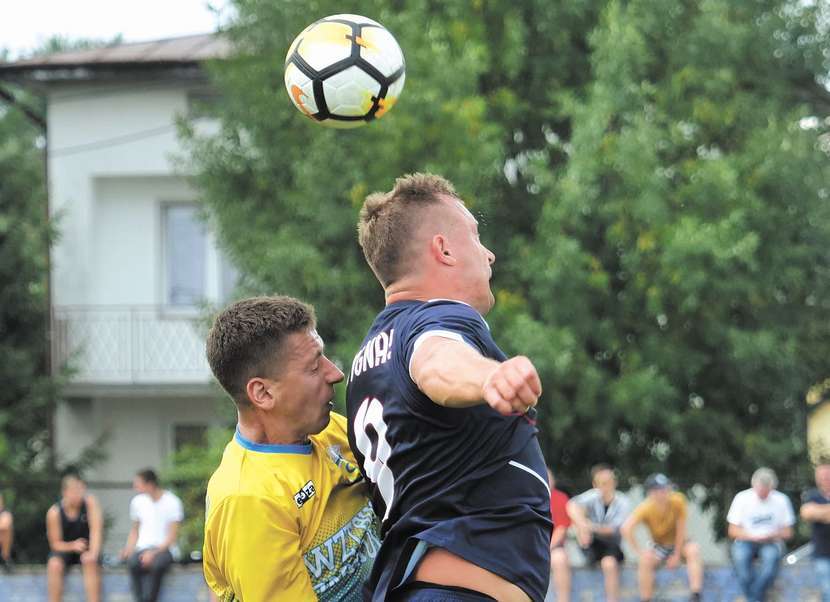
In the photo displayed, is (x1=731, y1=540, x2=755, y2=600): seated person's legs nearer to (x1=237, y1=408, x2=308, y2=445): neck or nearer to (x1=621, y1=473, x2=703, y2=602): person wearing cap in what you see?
(x1=621, y1=473, x2=703, y2=602): person wearing cap

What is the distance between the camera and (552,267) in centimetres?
1429

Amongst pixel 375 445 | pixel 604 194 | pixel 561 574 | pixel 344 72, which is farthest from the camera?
pixel 604 194

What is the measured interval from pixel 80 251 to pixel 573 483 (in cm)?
1083

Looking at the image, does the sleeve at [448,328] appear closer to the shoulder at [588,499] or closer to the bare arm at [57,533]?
the shoulder at [588,499]

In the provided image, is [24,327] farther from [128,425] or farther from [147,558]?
[147,558]

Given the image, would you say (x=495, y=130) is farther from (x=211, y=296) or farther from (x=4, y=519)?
(x=211, y=296)

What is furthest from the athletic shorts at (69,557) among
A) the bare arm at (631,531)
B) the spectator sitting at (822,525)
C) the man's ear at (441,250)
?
the man's ear at (441,250)

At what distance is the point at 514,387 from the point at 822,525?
36.9ft

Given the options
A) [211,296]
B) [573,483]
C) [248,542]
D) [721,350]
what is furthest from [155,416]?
[248,542]

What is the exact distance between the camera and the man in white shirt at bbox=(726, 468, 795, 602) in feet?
43.4

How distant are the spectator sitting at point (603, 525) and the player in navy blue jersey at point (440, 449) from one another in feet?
33.3

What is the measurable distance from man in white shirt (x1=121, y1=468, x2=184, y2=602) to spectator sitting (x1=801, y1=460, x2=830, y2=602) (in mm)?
6728

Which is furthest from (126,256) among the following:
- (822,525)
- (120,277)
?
(822,525)

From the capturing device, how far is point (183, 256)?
899 inches
